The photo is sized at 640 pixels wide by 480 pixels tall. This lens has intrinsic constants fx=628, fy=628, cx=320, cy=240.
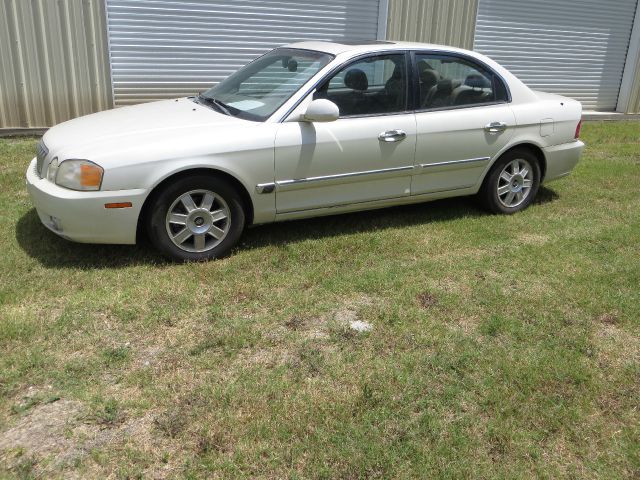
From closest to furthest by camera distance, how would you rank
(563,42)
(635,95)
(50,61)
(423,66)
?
(423,66) → (50,61) → (563,42) → (635,95)

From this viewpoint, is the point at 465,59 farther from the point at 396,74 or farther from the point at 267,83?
the point at 267,83

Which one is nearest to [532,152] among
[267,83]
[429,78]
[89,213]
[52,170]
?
[429,78]

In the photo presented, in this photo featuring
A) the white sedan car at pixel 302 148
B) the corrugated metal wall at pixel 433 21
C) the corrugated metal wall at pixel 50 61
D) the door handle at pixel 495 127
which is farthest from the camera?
the corrugated metal wall at pixel 433 21

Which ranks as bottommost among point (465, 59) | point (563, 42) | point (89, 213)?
point (89, 213)

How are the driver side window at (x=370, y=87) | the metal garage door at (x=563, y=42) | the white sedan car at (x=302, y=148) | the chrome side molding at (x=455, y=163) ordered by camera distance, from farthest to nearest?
the metal garage door at (x=563, y=42)
the chrome side molding at (x=455, y=163)
the driver side window at (x=370, y=87)
the white sedan car at (x=302, y=148)

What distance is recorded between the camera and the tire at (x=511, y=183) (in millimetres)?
5867

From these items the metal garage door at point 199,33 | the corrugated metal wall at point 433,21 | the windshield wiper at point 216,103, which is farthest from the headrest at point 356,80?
the corrugated metal wall at point 433,21

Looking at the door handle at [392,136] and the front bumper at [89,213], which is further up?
the door handle at [392,136]

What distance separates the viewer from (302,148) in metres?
4.76

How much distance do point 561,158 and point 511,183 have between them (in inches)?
24.5

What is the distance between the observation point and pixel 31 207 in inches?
219

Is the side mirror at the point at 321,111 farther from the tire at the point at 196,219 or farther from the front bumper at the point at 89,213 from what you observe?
the front bumper at the point at 89,213

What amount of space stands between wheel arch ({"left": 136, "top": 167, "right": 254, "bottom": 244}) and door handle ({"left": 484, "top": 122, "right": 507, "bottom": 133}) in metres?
2.30

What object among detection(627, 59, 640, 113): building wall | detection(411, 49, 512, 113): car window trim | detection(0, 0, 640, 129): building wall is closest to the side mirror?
detection(411, 49, 512, 113): car window trim
